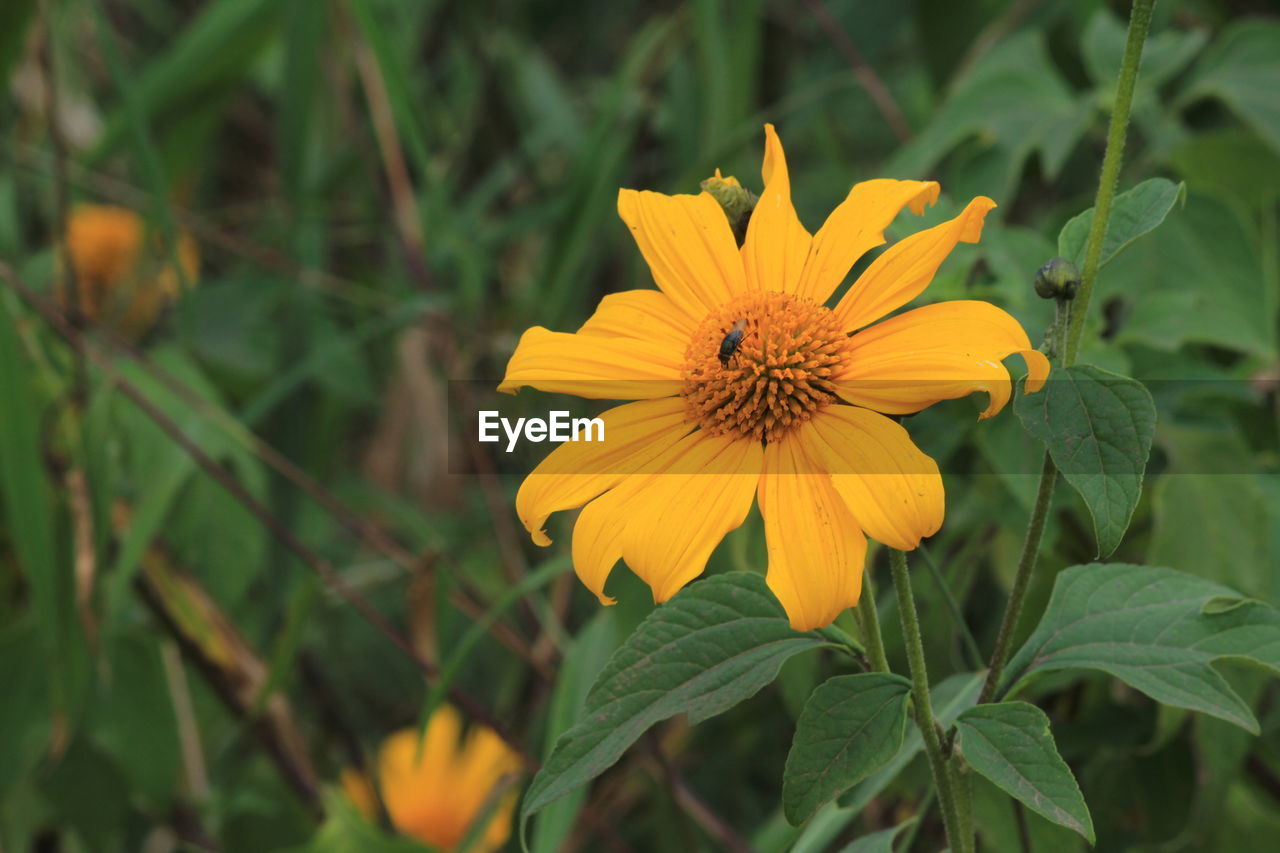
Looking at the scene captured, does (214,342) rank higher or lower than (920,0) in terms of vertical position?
lower

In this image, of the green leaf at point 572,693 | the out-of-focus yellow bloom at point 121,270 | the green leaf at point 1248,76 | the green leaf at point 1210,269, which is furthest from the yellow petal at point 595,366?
the out-of-focus yellow bloom at point 121,270

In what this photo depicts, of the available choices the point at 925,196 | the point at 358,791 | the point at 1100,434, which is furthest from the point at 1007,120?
the point at 358,791

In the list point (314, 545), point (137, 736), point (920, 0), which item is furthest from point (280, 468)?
point (920, 0)

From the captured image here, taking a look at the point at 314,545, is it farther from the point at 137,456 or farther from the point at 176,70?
the point at 176,70

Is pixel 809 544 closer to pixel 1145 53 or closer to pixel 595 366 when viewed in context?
pixel 595 366

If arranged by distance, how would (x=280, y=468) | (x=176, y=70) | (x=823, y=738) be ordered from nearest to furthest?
1. (x=823, y=738)
2. (x=280, y=468)
3. (x=176, y=70)

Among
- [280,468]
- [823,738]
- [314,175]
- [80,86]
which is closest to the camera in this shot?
[823,738]

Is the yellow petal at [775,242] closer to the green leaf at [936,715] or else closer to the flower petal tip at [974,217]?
the flower petal tip at [974,217]
